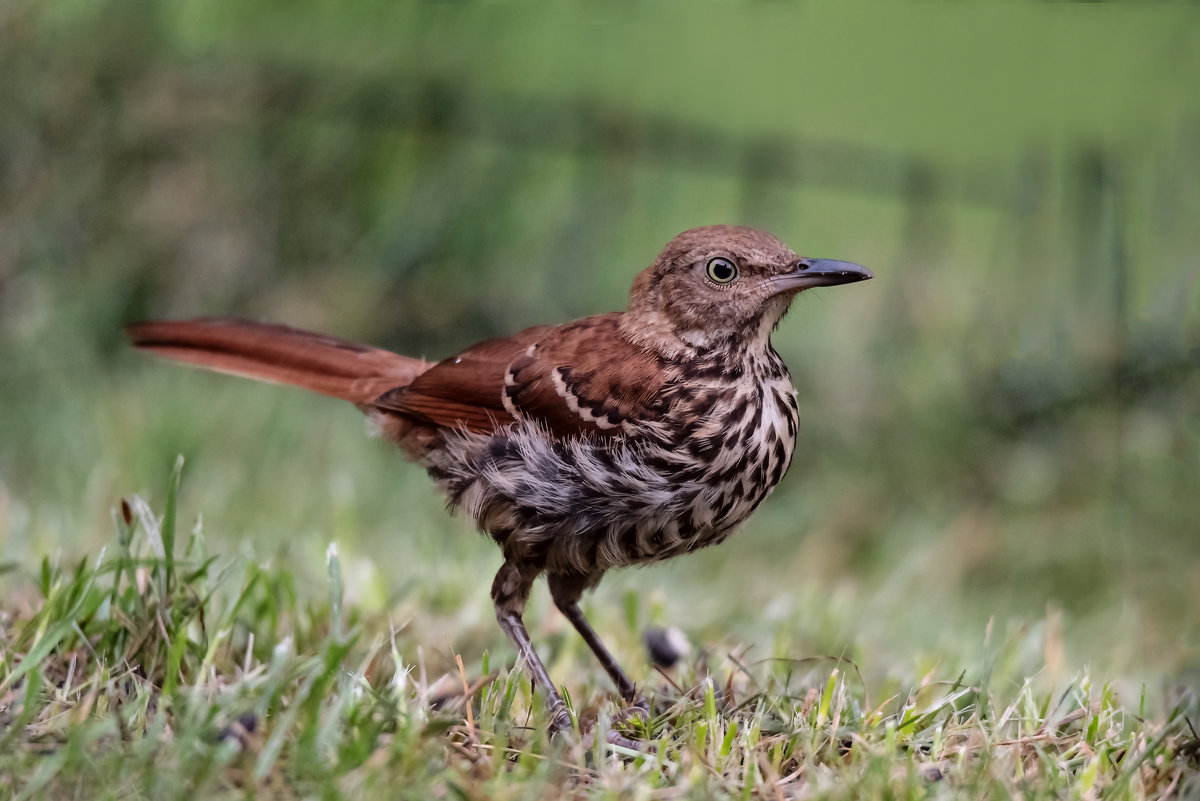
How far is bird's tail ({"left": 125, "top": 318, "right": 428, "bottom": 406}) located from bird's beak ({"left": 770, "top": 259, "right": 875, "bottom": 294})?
3.84 feet

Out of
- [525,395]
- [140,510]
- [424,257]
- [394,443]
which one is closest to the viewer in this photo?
[140,510]

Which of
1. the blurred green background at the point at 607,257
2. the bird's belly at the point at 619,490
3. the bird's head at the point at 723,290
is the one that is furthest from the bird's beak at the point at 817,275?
the blurred green background at the point at 607,257

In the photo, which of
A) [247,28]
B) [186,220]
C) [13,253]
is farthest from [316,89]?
[13,253]

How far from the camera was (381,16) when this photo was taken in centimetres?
639

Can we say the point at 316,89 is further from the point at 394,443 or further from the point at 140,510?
the point at 140,510

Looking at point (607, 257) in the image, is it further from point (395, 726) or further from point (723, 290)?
point (395, 726)

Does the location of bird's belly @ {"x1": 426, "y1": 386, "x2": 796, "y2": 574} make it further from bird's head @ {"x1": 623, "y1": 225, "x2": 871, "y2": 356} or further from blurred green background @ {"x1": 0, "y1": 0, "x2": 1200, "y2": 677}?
blurred green background @ {"x1": 0, "y1": 0, "x2": 1200, "y2": 677}

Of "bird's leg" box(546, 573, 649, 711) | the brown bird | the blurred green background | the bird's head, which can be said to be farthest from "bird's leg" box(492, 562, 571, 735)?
the blurred green background

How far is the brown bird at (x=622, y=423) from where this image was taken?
312 centimetres

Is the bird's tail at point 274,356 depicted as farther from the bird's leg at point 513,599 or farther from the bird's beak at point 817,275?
the bird's beak at point 817,275

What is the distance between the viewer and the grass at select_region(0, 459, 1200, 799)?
234cm

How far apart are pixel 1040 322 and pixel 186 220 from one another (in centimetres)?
427

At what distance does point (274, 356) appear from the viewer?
3834 mm

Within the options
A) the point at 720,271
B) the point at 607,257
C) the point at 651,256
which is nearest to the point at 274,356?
the point at 720,271
